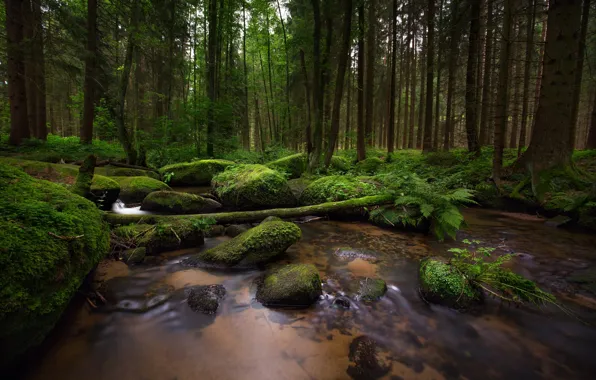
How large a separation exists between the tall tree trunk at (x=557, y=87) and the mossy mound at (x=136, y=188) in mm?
11610

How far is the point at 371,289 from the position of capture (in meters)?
3.89

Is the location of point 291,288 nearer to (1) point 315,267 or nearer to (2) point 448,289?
(1) point 315,267

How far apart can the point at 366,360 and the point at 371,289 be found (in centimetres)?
130

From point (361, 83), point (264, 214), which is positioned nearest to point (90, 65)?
point (264, 214)

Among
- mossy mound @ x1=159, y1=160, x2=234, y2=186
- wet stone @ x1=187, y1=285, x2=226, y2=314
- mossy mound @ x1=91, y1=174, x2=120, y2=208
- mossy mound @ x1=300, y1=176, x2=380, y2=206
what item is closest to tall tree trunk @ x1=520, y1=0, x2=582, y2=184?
mossy mound @ x1=300, y1=176, x2=380, y2=206

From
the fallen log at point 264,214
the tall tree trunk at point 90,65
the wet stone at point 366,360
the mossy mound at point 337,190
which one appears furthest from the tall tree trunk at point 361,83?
the wet stone at point 366,360

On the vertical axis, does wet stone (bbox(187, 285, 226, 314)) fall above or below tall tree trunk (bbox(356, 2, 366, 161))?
below

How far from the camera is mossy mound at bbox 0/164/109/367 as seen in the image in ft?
6.43

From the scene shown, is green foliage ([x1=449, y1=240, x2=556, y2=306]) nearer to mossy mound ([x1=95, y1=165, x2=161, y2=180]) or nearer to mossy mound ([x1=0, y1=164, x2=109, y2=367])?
mossy mound ([x1=0, y1=164, x2=109, y2=367])

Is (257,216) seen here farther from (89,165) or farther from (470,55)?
(470,55)

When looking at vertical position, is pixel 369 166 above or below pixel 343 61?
below

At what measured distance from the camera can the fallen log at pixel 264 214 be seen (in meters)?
5.62

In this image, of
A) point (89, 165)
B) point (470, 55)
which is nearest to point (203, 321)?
point (89, 165)

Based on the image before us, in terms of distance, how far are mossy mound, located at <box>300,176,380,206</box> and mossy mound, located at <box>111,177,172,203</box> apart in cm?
492
